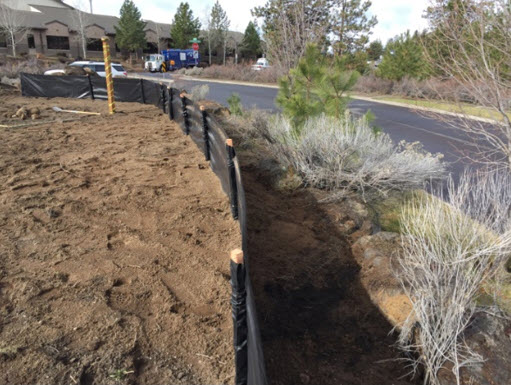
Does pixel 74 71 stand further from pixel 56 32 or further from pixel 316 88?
pixel 56 32

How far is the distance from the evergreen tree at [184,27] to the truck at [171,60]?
6.50 metres

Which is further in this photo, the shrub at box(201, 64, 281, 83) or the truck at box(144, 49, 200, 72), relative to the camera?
the truck at box(144, 49, 200, 72)

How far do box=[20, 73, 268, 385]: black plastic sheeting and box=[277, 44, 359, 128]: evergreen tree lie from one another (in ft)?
5.73

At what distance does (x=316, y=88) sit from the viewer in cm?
732

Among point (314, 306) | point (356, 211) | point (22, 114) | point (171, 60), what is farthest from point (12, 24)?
point (314, 306)

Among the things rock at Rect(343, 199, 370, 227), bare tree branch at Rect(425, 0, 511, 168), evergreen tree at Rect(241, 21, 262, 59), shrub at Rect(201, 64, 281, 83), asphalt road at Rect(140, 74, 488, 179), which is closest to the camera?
bare tree branch at Rect(425, 0, 511, 168)

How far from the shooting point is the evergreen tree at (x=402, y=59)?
77.5 feet

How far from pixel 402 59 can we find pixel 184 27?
37.9 m

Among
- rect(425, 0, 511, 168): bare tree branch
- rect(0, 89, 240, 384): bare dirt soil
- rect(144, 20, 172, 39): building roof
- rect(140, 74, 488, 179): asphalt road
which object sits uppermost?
rect(144, 20, 172, 39): building roof

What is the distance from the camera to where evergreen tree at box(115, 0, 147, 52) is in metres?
51.2

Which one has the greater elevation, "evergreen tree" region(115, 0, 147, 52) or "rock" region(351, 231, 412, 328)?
"evergreen tree" region(115, 0, 147, 52)

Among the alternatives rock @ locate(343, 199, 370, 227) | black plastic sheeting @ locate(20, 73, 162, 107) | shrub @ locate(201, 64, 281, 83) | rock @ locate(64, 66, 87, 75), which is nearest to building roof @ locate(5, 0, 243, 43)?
shrub @ locate(201, 64, 281, 83)

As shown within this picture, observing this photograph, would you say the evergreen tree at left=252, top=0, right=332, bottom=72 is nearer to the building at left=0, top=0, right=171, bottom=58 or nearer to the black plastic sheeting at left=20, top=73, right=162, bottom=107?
the black plastic sheeting at left=20, top=73, right=162, bottom=107

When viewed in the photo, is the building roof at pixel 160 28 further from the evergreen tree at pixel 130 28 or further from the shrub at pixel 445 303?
the shrub at pixel 445 303
